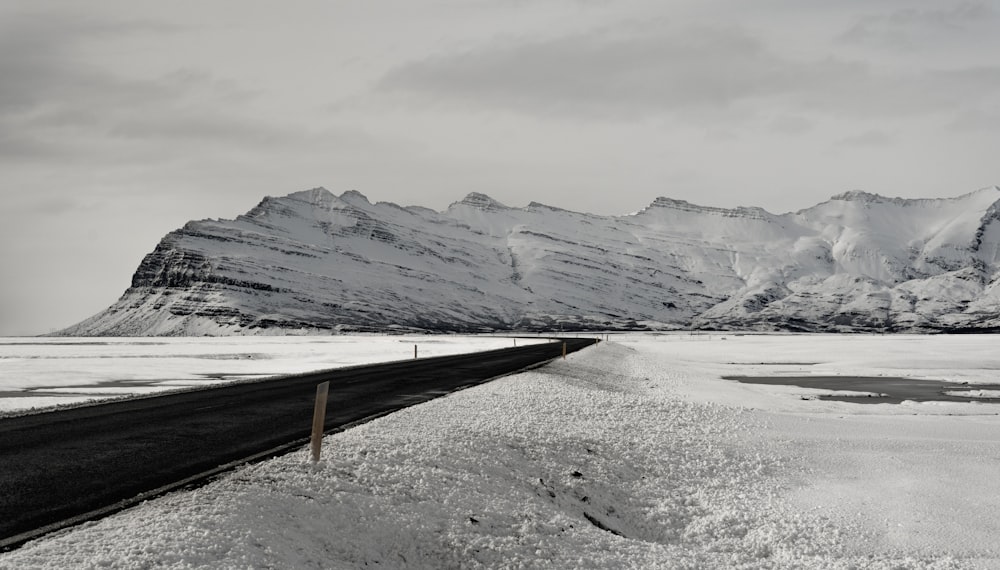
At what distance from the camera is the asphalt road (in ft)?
30.3

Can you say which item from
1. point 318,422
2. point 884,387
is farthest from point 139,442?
point 884,387

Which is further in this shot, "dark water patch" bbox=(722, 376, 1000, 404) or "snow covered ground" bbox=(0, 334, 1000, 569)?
"dark water patch" bbox=(722, 376, 1000, 404)

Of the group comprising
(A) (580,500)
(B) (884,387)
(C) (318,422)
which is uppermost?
(C) (318,422)

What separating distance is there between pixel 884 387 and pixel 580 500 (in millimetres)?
35397

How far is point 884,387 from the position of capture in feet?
138

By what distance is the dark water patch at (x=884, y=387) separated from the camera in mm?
34875

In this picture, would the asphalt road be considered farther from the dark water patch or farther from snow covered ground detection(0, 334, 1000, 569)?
the dark water patch

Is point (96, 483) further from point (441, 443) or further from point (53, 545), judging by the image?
point (441, 443)

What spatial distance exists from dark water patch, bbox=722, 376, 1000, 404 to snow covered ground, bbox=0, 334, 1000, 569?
44.2 feet

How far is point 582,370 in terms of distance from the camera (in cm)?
4350

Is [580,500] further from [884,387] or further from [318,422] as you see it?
[884,387]

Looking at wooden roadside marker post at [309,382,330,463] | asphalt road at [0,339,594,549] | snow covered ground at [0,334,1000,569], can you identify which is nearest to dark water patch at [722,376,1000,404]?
snow covered ground at [0,334,1000,569]

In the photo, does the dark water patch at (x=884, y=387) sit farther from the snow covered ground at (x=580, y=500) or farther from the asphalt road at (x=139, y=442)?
the asphalt road at (x=139, y=442)

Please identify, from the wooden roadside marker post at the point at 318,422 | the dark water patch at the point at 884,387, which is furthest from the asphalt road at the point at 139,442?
the dark water patch at the point at 884,387
